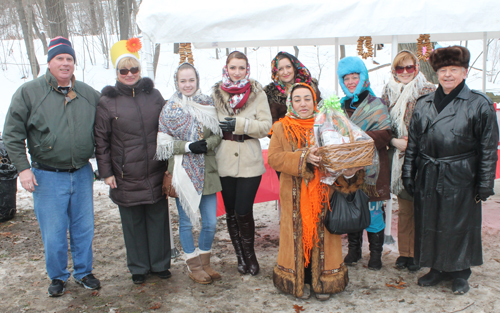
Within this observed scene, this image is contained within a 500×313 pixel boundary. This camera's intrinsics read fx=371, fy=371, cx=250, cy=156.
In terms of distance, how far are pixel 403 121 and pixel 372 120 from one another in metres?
0.36

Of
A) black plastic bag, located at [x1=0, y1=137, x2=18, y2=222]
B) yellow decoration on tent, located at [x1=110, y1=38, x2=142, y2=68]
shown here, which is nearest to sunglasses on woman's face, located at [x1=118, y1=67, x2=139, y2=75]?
yellow decoration on tent, located at [x1=110, y1=38, x2=142, y2=68]

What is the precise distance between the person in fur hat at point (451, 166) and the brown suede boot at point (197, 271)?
1785mm

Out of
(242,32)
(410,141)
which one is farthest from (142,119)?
(410,141)

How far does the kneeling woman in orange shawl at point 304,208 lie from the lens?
Result: 275cm

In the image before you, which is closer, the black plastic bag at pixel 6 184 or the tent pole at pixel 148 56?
the tent pole at pixel 148 56

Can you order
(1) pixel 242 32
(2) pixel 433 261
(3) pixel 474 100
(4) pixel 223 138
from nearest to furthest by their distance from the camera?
1. (3) pixel 474 100
2. (2) pixel 433 261
3. (4) pixel 223 138
4. (1) pixel 242 32

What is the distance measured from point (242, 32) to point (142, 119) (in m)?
1.28

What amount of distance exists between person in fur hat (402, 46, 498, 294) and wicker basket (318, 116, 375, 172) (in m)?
0.67

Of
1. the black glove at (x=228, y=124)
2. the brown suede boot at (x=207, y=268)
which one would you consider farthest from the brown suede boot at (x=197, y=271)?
the black glove at (x=228, y=124)

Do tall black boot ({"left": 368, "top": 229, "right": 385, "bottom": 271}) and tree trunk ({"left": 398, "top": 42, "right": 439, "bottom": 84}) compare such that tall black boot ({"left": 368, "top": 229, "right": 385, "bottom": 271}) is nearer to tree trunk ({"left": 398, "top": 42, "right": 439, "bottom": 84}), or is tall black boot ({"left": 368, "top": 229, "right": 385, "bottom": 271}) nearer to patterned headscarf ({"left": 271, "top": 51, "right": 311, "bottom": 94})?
patterned headscarf ({"left": 271, "top": 51, "right": 311, "bottom": 94})

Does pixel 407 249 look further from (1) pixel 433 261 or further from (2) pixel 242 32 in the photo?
(2) pixel 242 32

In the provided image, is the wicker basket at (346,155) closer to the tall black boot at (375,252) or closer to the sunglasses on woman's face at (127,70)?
the tall black boot at (375,252)

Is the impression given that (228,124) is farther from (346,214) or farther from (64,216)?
(64,216)

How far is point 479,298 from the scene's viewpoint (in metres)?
2.82
